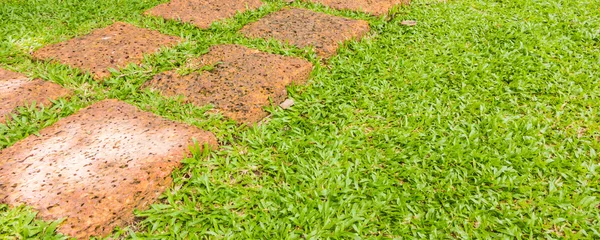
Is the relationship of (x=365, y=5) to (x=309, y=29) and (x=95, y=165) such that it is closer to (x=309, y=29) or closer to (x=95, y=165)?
(x=309, y=29)

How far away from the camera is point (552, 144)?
203cm

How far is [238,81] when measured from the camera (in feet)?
7.32

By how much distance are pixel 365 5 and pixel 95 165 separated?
7.14 feet

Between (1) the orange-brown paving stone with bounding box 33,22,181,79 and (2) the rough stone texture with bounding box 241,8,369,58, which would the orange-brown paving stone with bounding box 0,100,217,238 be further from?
(2) the rough stone texture with bounding box 241,8,369,58

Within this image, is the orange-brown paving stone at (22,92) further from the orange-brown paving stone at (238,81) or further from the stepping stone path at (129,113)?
the orange-brown paving stone at (238,81)

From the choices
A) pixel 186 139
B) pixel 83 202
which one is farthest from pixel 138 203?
pixel 186 139

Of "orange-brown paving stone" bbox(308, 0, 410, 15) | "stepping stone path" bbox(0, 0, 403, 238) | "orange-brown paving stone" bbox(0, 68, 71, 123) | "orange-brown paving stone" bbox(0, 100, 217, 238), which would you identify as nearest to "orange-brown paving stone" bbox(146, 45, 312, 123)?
"stepping stone path" bbox(0, 0, 403, 238)

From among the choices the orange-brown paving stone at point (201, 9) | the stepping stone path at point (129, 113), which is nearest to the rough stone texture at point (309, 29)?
the stepping stone path at point (129, 113)

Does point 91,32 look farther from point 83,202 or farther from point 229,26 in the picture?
point 83,202

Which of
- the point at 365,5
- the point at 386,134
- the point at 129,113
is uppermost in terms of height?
the point at 129,113

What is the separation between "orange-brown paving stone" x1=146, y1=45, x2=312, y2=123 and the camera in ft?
6.97

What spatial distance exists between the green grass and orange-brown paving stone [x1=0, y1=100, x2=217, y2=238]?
0.06 metres

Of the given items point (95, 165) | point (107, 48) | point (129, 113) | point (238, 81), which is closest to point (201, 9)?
point (107, 48)

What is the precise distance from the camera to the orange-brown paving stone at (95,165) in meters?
1.54
